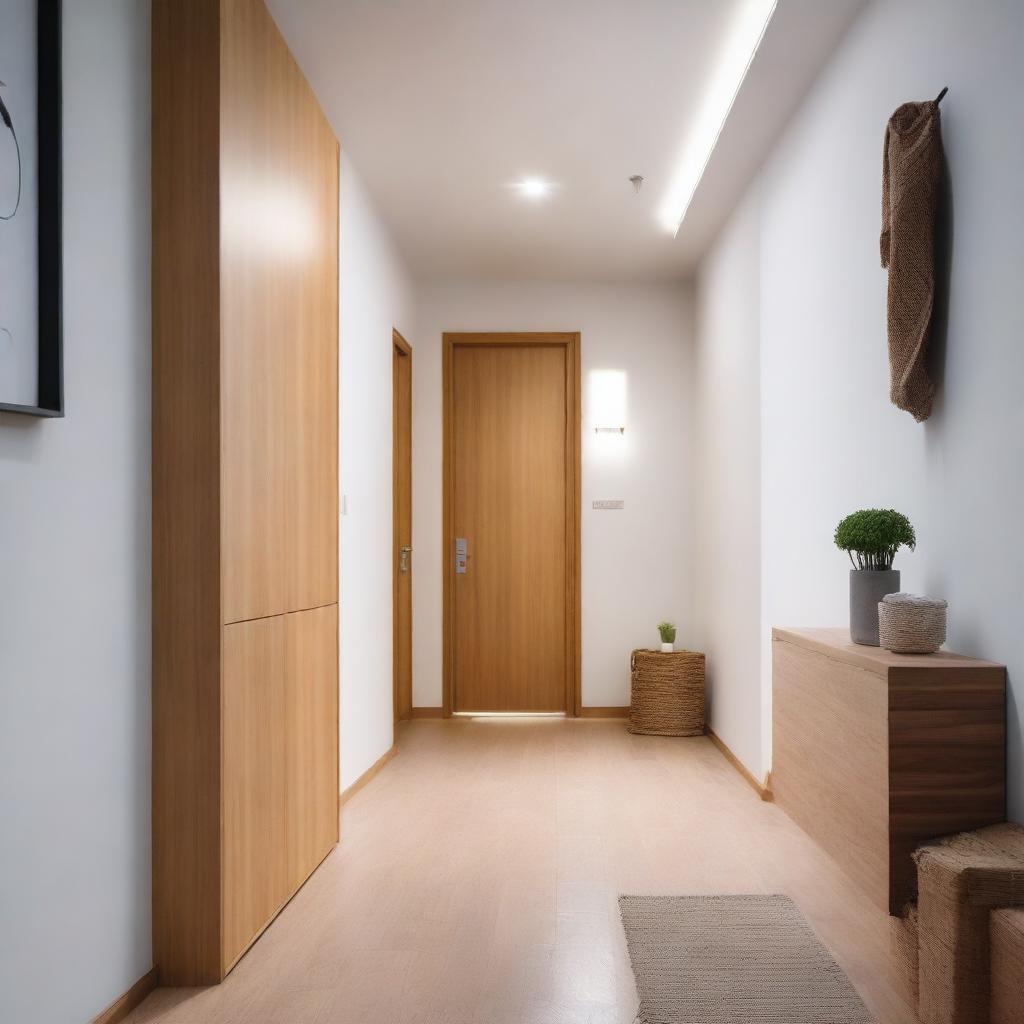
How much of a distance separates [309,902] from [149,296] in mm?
1829

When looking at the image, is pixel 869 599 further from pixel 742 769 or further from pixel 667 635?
pixel 667 635

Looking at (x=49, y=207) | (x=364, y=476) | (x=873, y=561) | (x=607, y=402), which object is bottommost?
(x=873, y=561)

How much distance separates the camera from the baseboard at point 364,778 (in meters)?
3.99

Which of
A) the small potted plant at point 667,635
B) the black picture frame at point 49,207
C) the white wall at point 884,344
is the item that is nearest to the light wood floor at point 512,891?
the white wall at point 884,344

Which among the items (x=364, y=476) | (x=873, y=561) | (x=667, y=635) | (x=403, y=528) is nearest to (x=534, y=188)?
(x=364, y=476)

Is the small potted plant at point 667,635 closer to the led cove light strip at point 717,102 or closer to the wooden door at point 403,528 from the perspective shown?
the wooden door at point 403,528

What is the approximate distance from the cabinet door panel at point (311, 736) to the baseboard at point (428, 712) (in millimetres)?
2594

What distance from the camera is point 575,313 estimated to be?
6141mm

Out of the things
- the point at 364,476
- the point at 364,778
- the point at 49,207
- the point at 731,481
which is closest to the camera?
the point at 49,207

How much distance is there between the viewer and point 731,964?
243 centimetres

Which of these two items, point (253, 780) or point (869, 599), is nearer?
point (869, 599)

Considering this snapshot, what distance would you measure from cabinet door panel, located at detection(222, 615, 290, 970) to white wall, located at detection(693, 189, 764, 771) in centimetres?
225

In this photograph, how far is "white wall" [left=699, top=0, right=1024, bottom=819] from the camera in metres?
1.97

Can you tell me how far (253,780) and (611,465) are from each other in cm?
391
